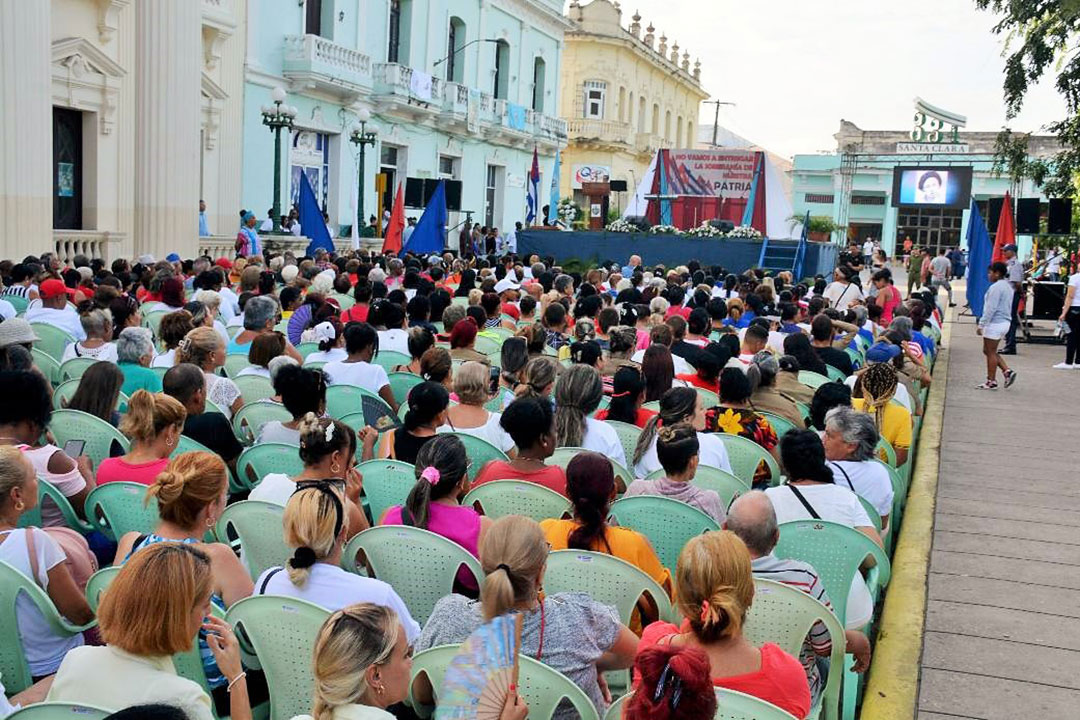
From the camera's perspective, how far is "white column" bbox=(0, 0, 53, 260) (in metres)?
15.6

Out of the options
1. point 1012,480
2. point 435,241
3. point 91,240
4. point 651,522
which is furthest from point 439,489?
point 91,240

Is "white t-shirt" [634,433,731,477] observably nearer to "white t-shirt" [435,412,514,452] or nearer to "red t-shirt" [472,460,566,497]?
"red t-shirt" [472,460,566,497]

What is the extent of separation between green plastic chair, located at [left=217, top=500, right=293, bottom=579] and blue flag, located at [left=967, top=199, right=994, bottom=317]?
16.7 m

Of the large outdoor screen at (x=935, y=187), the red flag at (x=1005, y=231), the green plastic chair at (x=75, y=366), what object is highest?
the large outdoor screen at (x=935, y=187)

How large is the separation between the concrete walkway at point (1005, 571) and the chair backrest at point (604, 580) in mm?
1724

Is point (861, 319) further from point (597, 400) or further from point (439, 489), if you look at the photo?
point (439, 489)

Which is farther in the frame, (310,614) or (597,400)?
(597,400)

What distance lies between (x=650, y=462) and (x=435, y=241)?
1203cm

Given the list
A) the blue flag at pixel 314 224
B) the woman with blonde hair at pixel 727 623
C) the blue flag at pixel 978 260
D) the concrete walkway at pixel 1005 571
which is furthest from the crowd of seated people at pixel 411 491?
the blue flag at pixel 978 260

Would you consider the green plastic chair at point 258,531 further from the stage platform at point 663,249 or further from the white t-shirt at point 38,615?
the stage platform at point 663,249

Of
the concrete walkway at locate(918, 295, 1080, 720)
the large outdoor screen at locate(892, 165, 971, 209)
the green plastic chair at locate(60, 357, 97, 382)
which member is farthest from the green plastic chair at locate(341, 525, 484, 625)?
the large outdoor screen at locate(892, 165, 971, 209)

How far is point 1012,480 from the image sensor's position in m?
8.60

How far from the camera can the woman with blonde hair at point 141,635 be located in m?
2.71

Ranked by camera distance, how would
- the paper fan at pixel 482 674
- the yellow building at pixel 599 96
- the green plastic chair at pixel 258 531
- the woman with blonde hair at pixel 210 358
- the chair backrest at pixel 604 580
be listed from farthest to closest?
the yellow building at pixel 599 96, the woman with blonde hair at pixel 210 358, the green plastic chair at pixel 258 531, the chair backrest at pixel 604 580, the paper fan at pixel 482 674
